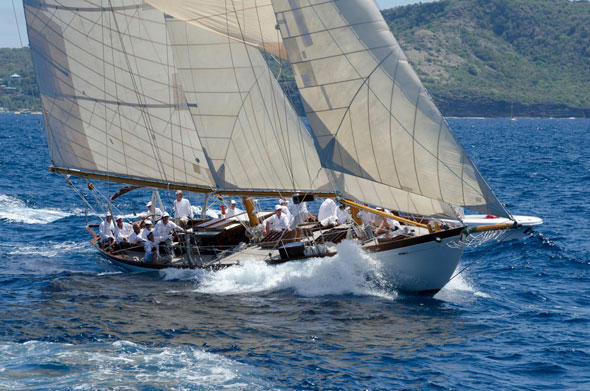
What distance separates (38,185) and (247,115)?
103ft

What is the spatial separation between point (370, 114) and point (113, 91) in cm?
1171

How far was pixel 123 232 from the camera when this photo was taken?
96.1 ft

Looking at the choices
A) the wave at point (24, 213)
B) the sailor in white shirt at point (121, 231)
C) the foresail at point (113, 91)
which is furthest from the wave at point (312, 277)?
the wave at point (24, 213)

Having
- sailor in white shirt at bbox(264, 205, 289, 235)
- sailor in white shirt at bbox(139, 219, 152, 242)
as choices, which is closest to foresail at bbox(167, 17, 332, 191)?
sailor in white shirt at bbox(264, 205, 289, 235)

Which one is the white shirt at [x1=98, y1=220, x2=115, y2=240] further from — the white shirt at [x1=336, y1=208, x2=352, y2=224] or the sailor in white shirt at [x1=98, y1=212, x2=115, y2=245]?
the white shirt at [x1=336, y1=208, x2=352, y2=224]

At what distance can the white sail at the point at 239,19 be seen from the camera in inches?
1013

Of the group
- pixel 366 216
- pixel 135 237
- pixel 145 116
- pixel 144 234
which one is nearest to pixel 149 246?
pixel 144 234

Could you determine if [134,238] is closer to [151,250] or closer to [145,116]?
[151,250]

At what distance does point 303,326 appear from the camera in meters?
19.8

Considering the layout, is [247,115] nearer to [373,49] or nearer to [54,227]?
[373,49]

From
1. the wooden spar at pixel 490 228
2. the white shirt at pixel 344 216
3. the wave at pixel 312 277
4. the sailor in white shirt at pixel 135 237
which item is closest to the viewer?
the wooden spar at pixel 490 228

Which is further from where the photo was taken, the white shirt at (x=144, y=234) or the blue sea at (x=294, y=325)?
the white shirt at (x=144, y=234)

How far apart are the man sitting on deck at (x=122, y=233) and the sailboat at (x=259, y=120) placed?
29.6 inches

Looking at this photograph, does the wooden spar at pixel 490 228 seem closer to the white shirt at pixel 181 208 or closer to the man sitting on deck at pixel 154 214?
the white shirt at pixel 181 208
